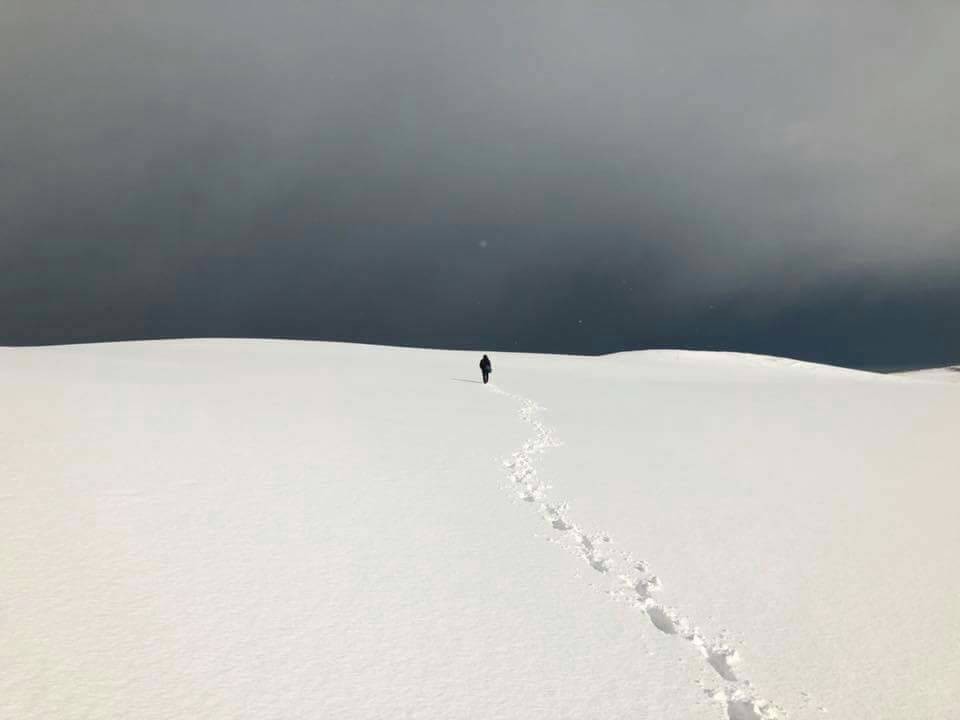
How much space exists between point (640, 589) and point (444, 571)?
247cm

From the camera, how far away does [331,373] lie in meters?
27.4

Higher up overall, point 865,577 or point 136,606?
point 136,606

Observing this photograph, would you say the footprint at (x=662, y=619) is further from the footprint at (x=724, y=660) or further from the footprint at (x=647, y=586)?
the footprint at (x=724, y=660)

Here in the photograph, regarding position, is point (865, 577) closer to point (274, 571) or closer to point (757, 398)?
point (274, 571)

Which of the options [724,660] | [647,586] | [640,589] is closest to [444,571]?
[640,589]

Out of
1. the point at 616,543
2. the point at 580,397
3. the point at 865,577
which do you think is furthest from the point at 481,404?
the point at 865,577

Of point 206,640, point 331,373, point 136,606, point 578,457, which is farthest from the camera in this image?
point 331,373

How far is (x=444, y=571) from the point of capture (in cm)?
738

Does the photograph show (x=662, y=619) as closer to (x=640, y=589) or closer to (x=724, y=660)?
(x=640, y=589)

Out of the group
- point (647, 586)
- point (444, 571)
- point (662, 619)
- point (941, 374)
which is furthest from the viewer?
point (941, 374)

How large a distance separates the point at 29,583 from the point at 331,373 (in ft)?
71.2

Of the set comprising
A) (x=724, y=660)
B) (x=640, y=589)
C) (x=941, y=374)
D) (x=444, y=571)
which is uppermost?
(x=444, y=571)

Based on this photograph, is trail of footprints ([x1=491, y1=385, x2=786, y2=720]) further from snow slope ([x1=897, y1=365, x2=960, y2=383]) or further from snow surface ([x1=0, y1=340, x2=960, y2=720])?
snow slope ([x1=897, y1=365, x2=960, y2=383])

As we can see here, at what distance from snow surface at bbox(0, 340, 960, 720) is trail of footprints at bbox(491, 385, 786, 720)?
0.04 m
